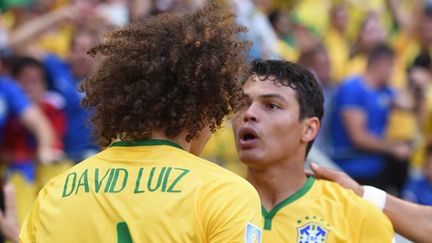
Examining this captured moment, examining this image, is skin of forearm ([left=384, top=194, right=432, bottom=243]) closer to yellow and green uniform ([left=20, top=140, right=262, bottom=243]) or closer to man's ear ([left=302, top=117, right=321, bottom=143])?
man's ear ([left=302, top=117, right=321, bottom=143])

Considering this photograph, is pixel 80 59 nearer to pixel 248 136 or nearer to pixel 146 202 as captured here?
pixel 248 136

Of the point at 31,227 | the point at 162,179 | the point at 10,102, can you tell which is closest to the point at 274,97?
the point at 162,179

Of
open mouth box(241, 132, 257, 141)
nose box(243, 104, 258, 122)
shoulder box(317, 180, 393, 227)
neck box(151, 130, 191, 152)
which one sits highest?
nose box(243, 104, 258, 122)

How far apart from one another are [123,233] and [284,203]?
56.5 inches

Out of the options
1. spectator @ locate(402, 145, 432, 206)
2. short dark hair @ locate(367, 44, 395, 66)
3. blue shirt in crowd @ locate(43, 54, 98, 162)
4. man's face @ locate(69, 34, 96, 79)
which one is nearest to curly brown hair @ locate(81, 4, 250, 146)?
blue shirt in crowd @ locate(43, 54, 98, 162)

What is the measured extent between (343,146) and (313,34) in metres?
1.52

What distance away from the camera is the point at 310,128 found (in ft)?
17.1

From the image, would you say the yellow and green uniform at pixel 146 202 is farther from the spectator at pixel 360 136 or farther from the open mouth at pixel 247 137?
the spectator at pixel 360 136

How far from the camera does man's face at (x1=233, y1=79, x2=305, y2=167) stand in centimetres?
499

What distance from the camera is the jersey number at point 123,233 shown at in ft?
12.0

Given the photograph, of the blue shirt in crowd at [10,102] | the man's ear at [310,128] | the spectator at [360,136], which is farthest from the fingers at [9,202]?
the spectator at [360,136]

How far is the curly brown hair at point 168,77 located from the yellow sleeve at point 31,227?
1.21 ft

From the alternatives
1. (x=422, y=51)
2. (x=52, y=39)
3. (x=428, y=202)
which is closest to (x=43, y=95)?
(x=52, y=39)

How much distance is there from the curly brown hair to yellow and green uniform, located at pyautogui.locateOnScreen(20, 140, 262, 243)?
108mm
